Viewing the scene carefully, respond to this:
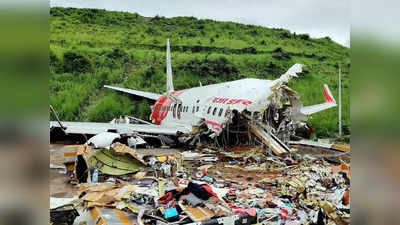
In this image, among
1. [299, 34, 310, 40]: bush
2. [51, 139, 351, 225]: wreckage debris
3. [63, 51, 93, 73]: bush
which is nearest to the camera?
[51, 139, 351, 225]: wreckage debris

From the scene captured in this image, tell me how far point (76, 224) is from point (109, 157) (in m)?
5.18

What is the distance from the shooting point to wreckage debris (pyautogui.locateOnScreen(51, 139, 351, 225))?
6023 millimetres

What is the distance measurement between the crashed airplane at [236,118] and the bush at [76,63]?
65.9 ft

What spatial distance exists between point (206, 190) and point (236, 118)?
27.2ft

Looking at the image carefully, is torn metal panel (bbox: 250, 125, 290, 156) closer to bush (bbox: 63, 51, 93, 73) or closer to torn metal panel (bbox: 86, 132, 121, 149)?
torn metal panel (bbox: 86, 132, 121, 149)

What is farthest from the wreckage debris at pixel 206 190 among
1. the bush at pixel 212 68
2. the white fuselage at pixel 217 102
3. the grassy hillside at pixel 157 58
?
the bush at pixel 212 68

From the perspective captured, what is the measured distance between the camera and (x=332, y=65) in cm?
3903

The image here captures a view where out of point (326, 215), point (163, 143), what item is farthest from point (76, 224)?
point (163, 143)

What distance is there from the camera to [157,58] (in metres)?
38.9

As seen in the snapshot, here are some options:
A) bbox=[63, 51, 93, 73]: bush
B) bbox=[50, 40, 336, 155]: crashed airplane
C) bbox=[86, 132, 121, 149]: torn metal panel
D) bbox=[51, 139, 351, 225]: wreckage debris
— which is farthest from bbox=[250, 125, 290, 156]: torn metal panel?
bbox=[63, 51, 93, 73]: bush

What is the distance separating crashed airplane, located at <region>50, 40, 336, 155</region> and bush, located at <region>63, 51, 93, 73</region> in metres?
20.1

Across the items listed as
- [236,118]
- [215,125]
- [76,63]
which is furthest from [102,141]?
[76,63]

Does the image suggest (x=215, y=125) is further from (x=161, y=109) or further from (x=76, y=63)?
(x=76, y=63)
